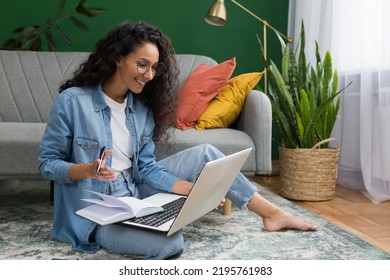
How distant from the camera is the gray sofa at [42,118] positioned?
1885 mm

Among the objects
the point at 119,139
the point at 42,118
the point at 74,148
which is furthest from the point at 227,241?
the point at 42,118

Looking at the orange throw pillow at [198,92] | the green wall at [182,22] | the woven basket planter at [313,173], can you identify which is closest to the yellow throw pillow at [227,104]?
the orange throw pillow at [198,92]

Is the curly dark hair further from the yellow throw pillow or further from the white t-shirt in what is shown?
the yellow throw pillow

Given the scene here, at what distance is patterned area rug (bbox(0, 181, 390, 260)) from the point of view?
146 centimetres

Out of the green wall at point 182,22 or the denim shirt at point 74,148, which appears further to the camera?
the green wall at point 182,22

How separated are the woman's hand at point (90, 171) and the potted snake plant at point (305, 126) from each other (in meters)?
1.37

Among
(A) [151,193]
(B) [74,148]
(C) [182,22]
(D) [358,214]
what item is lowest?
(D) [358,214]

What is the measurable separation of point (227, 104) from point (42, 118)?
1.06 meters

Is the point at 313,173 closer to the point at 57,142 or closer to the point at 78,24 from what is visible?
the point at 57,142

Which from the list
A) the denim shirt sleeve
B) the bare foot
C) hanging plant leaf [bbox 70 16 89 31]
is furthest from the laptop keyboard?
hanging plant leaf [bbox 70 16 89 31]

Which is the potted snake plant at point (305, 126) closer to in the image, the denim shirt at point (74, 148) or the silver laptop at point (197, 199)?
the silver laptop at point (197, 199)

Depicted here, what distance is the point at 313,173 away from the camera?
7.82 feet

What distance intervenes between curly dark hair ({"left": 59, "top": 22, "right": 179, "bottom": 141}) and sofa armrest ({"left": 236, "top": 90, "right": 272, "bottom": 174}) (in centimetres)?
50
